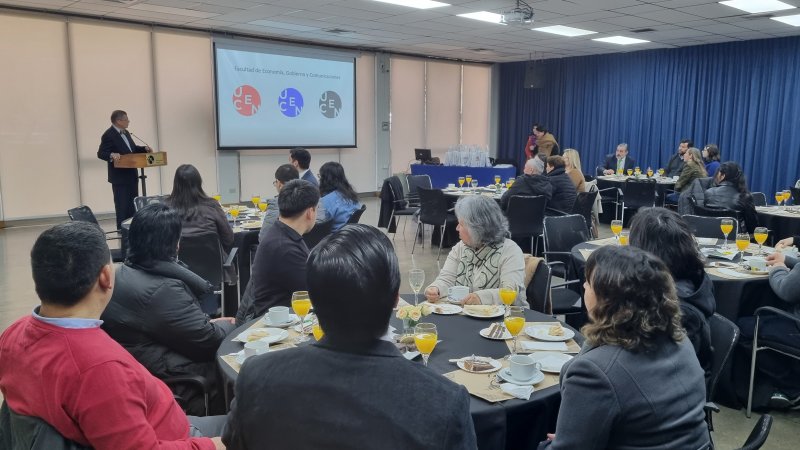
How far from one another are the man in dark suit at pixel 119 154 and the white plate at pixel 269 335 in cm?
593

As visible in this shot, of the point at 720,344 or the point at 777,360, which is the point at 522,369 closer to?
the point at 720,344

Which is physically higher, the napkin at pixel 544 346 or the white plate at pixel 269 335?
the white plate at pixel 269 335

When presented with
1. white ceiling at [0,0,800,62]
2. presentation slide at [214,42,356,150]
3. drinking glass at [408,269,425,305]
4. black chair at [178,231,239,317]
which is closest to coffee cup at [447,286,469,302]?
drinking glass at [408,269,425,305]

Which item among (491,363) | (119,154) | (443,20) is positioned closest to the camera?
(491,363)

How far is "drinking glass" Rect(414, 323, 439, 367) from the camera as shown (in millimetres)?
2020

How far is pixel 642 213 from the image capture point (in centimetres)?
260

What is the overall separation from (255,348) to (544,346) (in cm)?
111

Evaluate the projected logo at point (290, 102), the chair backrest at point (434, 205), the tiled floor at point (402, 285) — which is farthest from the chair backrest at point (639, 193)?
the projected logo at point (290, 102)

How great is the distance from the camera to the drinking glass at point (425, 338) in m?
2.02

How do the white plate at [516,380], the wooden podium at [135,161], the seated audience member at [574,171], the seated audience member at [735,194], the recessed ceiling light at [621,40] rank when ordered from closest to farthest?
the white plate at [516,380], the seated audience member at [735,194], the wooden podium at [135,161], the seated audience member at [574,171], the recessed ceiling light at [621,40]

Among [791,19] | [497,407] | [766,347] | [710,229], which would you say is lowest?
[766,347]

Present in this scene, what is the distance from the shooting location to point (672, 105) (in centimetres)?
1215

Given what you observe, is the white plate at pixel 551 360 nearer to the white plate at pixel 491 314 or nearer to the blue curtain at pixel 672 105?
the white plate at pixel 491 314

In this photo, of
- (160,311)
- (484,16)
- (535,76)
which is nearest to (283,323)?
(160,311)
